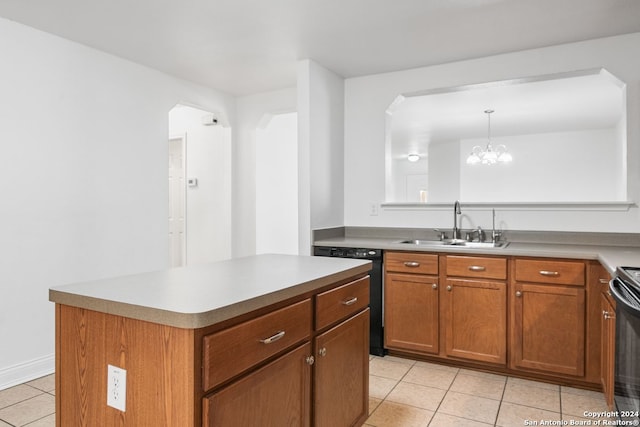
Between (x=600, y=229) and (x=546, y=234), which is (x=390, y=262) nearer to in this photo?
(x=546, y=234)

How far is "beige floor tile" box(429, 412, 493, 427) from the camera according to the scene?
219cm

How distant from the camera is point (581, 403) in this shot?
2439mm

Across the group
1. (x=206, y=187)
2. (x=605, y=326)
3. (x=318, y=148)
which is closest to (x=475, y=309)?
(x=605, y=326)

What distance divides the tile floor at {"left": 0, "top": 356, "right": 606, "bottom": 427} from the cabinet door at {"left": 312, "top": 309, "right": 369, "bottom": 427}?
360mm

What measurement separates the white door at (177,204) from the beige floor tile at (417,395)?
11.1ft

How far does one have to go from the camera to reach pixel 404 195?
36.6 feet

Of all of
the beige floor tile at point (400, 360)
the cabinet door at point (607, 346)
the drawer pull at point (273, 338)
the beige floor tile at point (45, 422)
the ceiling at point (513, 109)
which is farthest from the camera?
the ceiling at point (513, 109)

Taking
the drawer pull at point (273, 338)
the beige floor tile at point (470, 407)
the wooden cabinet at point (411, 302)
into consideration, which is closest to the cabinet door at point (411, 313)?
the wooden cabinet at point (411, 302)

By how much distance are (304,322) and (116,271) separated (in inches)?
94.4

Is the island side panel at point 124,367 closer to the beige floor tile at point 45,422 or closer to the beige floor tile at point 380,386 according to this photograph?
the beige floor tile at point 45,422

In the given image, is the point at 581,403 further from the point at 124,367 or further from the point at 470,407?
the point at 124,367

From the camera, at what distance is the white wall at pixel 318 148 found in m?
3.43

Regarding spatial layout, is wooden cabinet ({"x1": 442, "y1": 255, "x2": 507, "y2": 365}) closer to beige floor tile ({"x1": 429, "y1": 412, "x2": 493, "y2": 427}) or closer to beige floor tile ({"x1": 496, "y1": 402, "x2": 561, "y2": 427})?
beige floor tile ({"x1": 496, "y1": 402, "x2": 561, "y2": 427})

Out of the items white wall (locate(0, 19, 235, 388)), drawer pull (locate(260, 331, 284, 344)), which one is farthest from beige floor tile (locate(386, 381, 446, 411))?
white wall (locate(0, 19, 235, 388))
